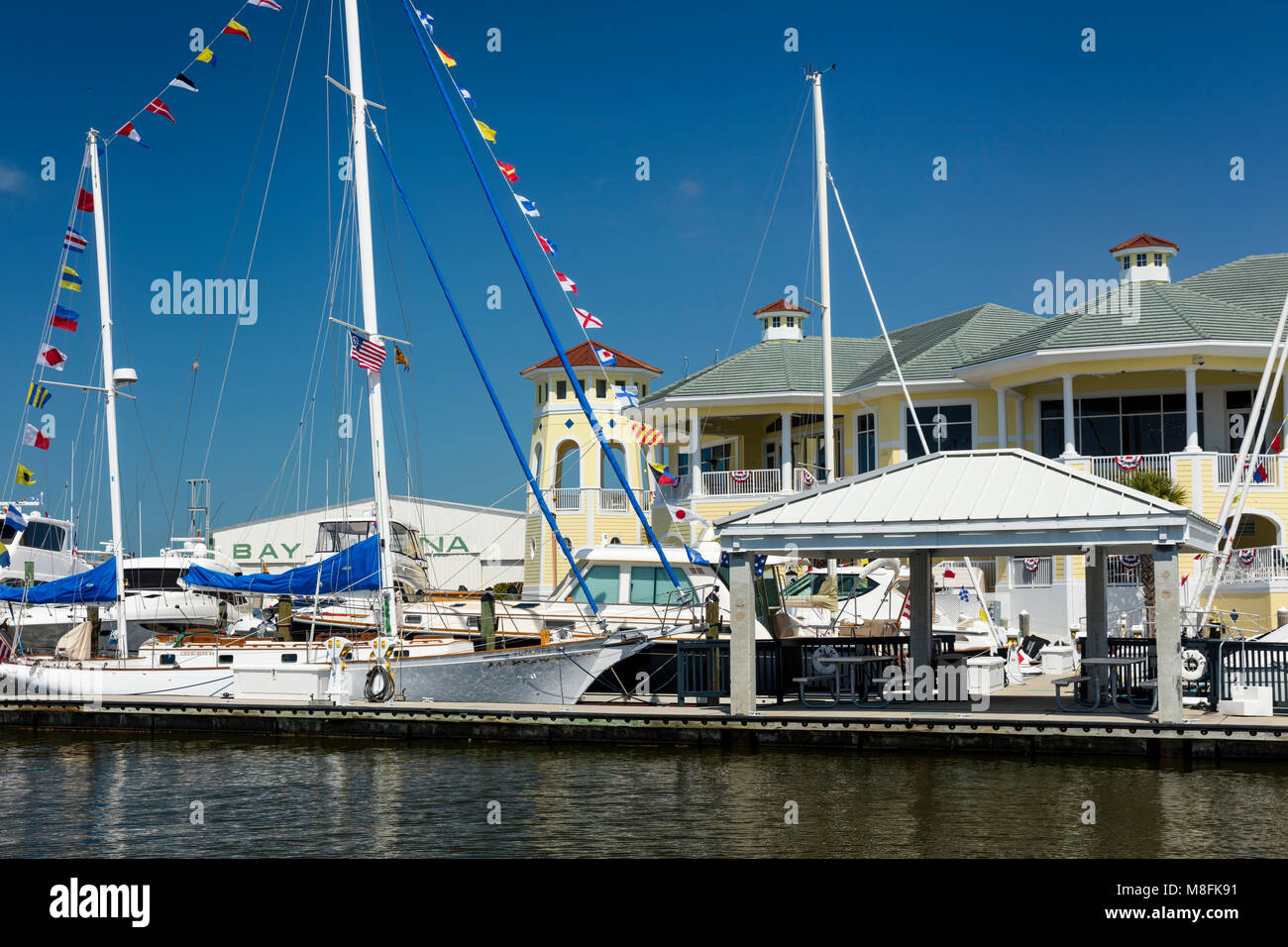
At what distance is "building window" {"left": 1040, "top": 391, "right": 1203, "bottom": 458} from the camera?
3794 cm

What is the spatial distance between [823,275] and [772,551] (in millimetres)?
13841

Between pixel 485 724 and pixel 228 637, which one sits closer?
pixel 485 724

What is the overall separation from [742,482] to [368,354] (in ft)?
74.9

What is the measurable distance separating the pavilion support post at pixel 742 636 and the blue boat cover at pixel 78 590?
1484 cm

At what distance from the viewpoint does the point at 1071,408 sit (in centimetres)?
3709

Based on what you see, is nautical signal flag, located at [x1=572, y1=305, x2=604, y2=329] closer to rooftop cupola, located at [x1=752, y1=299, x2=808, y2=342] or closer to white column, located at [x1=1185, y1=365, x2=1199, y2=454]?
white column, located at [x1=1185, y1=365, x2=1199, y2=454]

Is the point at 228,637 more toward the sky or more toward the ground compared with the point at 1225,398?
more toward the ground

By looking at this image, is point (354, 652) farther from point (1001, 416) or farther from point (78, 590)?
point (1001, 416)

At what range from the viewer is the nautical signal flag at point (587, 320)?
998 inches

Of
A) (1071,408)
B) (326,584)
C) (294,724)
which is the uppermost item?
(1071,408)

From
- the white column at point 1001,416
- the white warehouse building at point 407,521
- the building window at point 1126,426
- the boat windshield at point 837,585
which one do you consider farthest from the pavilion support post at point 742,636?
the white warehouse building at point 407,521
